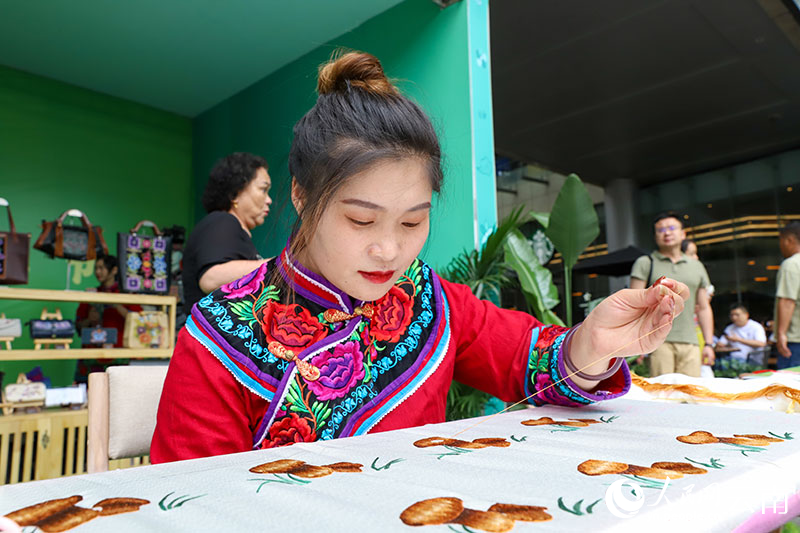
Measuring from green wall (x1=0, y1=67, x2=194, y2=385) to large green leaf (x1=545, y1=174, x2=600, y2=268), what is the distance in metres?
3.93

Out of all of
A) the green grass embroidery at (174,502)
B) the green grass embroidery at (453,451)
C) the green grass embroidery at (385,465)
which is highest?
the green grass embroidery at (174,502)

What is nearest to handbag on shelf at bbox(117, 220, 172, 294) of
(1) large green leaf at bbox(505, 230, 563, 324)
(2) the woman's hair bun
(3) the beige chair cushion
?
(1) large green leaf at bbox(505, 230, 563, 324)

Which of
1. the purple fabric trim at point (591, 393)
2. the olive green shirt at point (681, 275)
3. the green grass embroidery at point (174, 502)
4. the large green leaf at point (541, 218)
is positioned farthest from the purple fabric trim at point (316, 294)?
the olive green shirt at point (681, 275)

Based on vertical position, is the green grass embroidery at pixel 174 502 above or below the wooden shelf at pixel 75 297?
below

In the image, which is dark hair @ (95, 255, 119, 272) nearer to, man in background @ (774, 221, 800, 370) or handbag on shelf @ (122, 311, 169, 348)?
handbag on shelf @ (122, 311, 169, 348)

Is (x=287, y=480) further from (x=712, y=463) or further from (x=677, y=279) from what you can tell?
(x=677, y=279)

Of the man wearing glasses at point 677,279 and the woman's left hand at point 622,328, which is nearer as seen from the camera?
the woman's left hand at point 622,328

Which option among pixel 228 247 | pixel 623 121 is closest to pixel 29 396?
pixel 228 247

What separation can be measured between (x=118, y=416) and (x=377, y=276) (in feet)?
1.76

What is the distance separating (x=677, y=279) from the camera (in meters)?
3.88

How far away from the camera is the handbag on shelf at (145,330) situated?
3.04 m

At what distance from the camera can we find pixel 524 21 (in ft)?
16.2

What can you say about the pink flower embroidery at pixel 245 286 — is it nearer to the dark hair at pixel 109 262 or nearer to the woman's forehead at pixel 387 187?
the woman's forehead at pixel 387 187

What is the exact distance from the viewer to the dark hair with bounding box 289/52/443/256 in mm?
822
